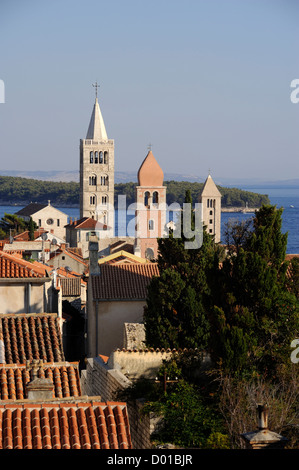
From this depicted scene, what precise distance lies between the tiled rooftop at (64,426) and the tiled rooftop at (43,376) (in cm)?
183

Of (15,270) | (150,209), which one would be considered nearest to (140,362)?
(15,270)

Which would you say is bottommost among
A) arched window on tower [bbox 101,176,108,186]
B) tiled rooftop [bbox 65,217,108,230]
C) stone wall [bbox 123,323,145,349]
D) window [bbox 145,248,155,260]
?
tiled rooftop [bbox 65,217,108,230]

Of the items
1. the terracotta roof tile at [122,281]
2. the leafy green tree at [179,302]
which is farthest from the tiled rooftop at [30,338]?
the terracotta roof tile at [122,281]

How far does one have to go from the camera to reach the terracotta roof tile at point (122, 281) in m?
24.6

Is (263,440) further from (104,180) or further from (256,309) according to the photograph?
(104,180)

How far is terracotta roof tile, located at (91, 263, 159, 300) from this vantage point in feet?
80.8

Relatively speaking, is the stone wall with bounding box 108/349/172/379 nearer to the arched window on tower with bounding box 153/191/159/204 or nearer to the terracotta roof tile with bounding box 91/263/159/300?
the terracotta roof tile with bounding box 91/263/159/300

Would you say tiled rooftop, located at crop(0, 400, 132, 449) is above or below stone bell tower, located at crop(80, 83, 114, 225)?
below

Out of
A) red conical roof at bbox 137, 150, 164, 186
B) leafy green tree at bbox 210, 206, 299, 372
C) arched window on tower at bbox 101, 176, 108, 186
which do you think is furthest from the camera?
arched window on tower at bbox 101, 176, 108, 186

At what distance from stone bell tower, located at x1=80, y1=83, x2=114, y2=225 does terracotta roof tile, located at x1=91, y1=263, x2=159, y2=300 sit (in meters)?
87.4

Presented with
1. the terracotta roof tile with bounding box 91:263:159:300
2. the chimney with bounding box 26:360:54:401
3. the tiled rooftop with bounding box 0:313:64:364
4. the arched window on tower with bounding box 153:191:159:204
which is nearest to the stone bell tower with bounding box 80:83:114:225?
the arched window on tower with bounding box 153:191:159:204

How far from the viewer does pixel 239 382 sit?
12945 millimetres

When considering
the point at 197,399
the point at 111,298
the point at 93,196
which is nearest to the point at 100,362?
the point at 197,399
